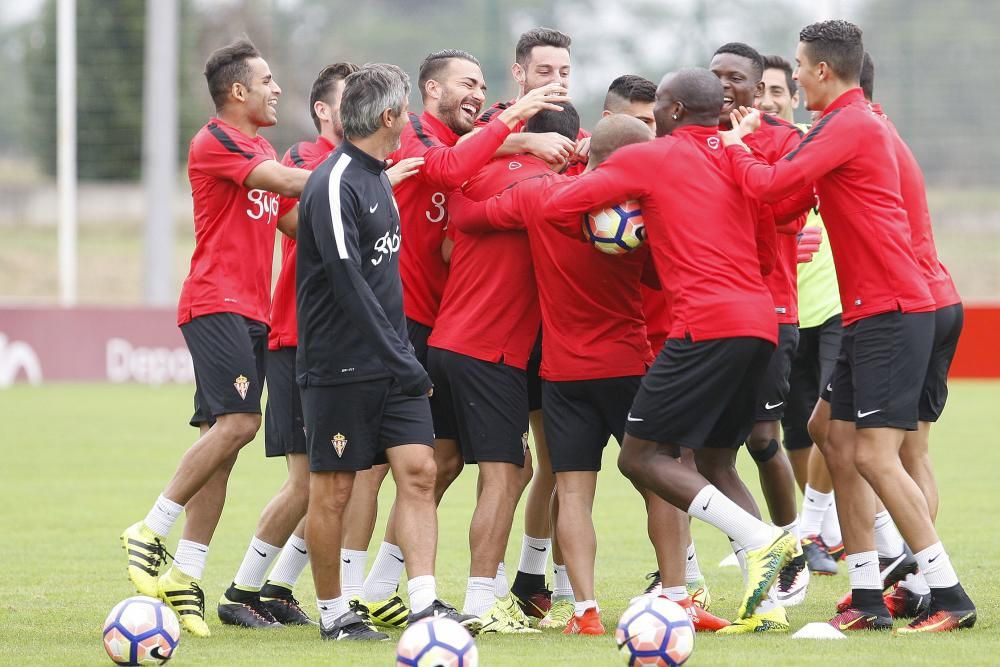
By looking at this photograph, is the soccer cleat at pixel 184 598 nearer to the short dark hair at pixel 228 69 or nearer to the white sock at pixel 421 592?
the white sock at pixel 421 592

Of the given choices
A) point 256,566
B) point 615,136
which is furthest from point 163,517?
point 615,136

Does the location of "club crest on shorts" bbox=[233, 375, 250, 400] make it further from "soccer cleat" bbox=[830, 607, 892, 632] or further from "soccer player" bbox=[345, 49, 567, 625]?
"soccer cleat" bbox=[830, 607, 892, 632]

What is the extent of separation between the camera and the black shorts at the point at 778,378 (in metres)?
8.01

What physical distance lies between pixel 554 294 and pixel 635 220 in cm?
59

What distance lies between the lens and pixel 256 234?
7.72 meters

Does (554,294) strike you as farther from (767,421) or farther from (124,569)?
(124,569)

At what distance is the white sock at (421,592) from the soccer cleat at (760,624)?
1.40m

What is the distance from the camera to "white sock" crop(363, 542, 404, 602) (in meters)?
7.53

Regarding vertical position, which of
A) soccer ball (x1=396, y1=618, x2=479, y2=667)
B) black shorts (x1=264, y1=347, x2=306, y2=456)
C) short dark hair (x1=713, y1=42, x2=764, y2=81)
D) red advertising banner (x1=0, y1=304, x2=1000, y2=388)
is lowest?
red advertising banner (x1=0, y1=304, x2=1000, y2=388)

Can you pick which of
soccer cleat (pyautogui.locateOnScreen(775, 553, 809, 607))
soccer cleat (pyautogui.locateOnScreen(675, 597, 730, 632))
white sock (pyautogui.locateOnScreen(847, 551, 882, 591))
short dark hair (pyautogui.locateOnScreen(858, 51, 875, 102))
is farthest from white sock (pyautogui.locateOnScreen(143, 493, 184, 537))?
short dark hair (pyautogui.locateOnScreen(858, 51, 875, 102))

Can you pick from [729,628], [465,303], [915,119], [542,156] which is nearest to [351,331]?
[465,303]

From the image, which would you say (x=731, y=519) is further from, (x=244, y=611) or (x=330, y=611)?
(x=244, y=611)

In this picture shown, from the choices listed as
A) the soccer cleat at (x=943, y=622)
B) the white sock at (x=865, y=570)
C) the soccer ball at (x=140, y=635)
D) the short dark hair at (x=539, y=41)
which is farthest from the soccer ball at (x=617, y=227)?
the soccer ball at (x=140, y=635)

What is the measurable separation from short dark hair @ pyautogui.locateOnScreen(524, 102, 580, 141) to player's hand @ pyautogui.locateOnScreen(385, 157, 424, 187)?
65 centimetres
